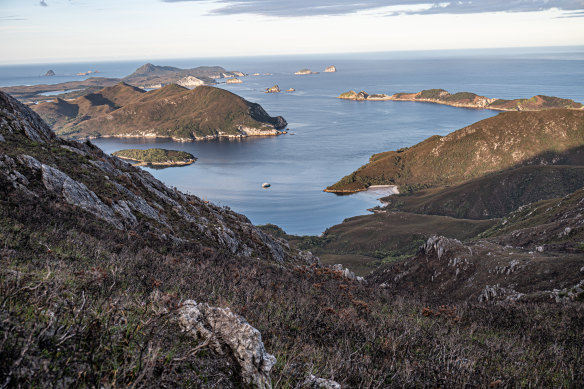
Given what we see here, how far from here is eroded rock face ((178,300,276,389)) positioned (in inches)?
208

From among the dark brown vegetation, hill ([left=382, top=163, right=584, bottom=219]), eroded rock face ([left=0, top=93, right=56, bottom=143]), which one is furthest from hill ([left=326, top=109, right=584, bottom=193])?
the dark brown vegetation

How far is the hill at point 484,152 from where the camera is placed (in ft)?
551

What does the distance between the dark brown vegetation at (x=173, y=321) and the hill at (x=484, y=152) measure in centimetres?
14610

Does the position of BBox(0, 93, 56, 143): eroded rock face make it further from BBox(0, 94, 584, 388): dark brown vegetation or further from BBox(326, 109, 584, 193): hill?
BBox(326, 109, 584, 193): hill

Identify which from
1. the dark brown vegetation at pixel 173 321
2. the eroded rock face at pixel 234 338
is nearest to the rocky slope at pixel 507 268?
the dark brown vegetation at pixel 173 321

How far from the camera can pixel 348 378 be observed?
6.12 m

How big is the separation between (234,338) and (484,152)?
640 ft

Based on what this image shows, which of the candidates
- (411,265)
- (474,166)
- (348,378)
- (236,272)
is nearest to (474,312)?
(236,272)

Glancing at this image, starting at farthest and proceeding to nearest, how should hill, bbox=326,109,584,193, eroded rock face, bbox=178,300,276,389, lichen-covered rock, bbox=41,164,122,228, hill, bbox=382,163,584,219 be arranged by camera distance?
hill, bbox=326,109,584,193, hill, bbox=382,163,584,219, lichen-covered rock, bbox=41,164,122,228, eroded rock face, bbox=178,300,276,389

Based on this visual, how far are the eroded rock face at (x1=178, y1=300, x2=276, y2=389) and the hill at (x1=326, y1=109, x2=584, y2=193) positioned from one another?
156367 millimetres

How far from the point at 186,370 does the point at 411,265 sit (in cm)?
4004

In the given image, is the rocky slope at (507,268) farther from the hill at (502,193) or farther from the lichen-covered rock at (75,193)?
the hill at (502,193)

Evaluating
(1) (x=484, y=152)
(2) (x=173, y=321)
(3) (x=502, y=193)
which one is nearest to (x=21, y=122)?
(2) (x=173, y=321)

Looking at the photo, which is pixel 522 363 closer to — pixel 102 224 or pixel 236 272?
pixel 236 272
